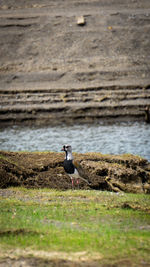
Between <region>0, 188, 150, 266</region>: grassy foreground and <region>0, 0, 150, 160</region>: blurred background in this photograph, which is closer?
<region>0, 188, 150, 266</region>: grassy foreground

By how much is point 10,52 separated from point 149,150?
29208mm

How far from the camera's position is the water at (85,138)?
24.4m

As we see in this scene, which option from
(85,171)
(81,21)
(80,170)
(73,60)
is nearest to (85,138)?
(85,171)

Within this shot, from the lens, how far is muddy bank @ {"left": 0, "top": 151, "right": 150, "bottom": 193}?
1227 cm

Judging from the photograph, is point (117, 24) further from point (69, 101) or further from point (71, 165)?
point (71, 165)

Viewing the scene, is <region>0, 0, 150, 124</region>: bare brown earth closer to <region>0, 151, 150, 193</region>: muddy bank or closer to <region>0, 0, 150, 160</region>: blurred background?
<region>0, 0, 150, 160</region>: blurred background

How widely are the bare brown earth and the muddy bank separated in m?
23.8

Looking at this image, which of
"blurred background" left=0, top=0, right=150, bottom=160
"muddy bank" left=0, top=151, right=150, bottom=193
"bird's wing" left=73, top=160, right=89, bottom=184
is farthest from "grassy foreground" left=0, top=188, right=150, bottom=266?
"blurred background" left=0, top=0, right=150, bottom=160

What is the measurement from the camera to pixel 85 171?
12852mm

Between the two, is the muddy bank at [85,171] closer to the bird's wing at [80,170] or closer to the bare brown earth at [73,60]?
the bird's wing at [80,170]

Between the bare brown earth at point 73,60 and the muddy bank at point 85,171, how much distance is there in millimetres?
23805

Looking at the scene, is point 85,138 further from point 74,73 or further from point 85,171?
point 74,73

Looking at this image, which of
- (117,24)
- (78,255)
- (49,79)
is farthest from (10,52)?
(78,255)

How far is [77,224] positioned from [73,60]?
3939cm
